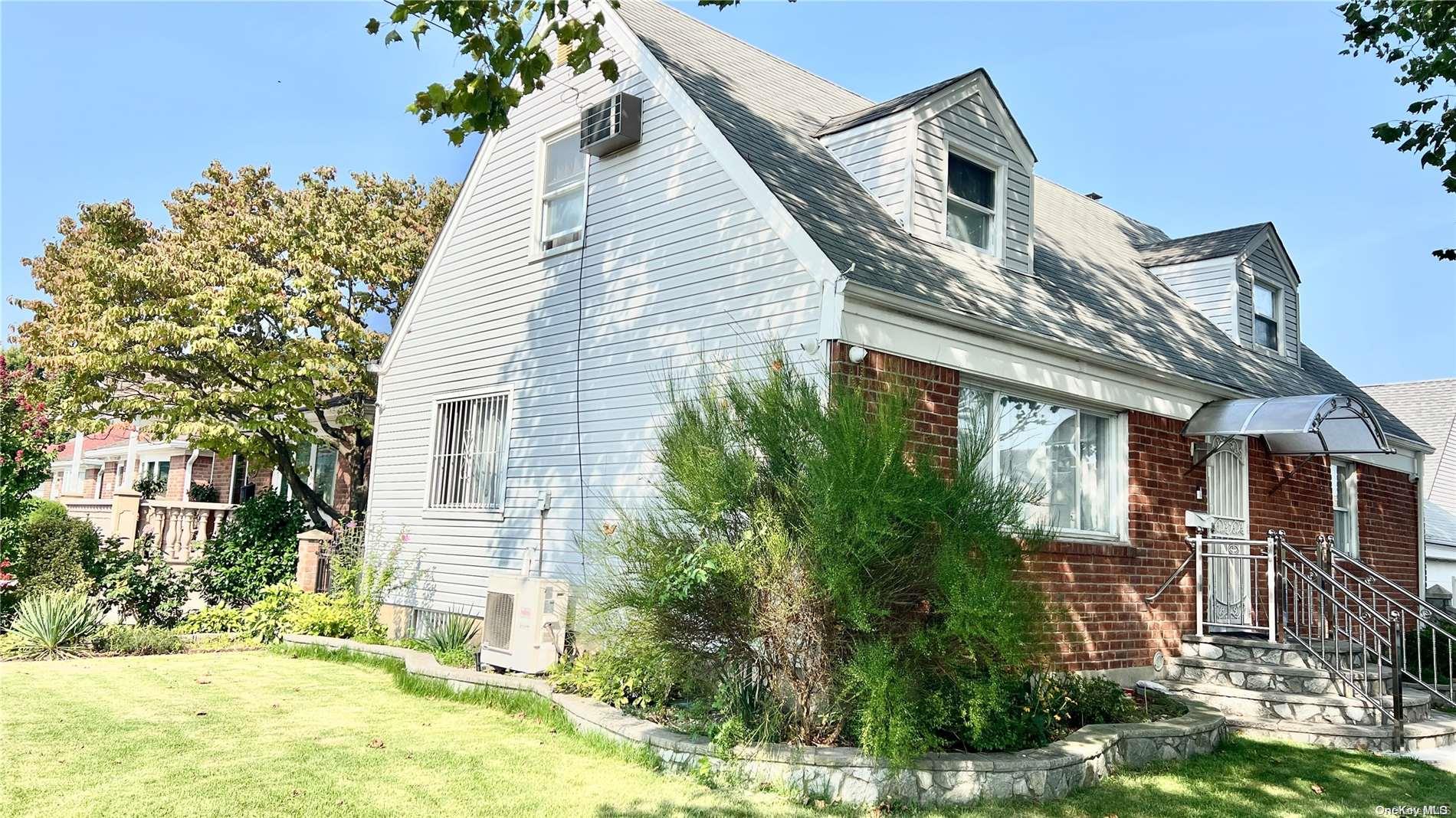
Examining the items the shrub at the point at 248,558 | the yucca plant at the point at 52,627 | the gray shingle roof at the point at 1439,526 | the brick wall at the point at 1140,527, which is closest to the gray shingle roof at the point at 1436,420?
the gray shingle roof at the point at 1439,526

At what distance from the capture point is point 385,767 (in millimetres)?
6199

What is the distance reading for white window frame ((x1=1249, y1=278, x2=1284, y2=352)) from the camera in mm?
14742

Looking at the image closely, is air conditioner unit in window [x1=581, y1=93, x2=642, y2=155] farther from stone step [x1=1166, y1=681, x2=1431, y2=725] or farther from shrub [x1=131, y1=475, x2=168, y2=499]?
shrub [x1=131, y1=475, x2=168, y2=499]

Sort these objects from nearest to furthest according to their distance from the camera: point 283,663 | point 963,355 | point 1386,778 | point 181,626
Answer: point 1386,778, point 963,355, point 283,663, point 181,626

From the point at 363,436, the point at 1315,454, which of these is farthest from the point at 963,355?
the point at 363,436

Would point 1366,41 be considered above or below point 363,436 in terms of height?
above

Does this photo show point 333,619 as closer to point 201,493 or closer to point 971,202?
point 971,202

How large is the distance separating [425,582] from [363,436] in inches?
273

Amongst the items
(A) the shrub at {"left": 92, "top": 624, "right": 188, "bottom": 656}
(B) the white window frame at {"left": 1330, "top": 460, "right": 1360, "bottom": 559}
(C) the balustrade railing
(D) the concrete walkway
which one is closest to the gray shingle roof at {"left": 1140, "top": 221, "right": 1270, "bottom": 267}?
(B) the white window frame at {"left": 1330, "top": 460, "right": 1360, "bottom": 559}

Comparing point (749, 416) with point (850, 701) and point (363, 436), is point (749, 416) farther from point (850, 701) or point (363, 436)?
point (363, 436)

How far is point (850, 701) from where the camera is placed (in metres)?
6.21

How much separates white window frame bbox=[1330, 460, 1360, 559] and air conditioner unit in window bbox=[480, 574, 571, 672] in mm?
11256

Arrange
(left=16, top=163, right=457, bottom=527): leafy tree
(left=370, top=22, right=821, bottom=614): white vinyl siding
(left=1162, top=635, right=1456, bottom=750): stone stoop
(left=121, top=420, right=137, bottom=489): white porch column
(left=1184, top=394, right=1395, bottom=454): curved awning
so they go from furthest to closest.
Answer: (left=121, top=420, right=137, bottom=489): white porch column
(left=16, top=163, right=457, bottom=527): leafy tree
(left=1184, top=394, right=1395, bottom=454): curved awning
(left=370, top=22, right=821, bottom=614): white vinyl siding
(left=1162, top=635, right=1456, bottom=750): stone stoop

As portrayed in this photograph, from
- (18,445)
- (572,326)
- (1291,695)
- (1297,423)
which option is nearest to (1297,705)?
(1291,695)
